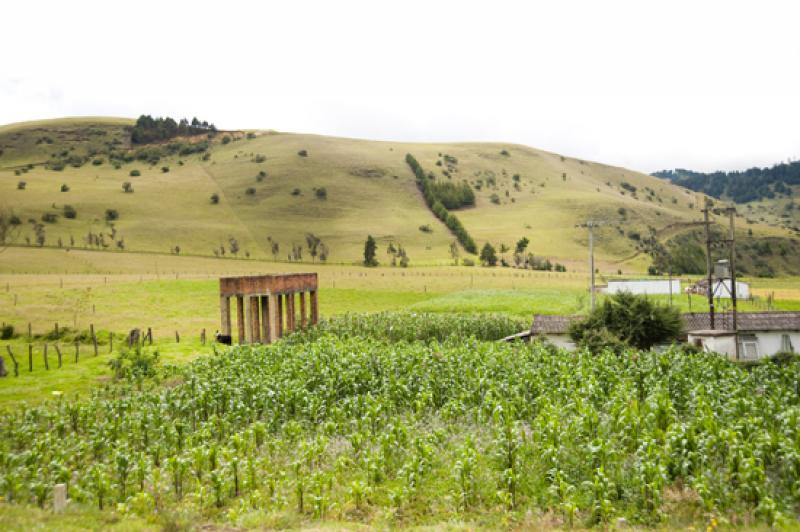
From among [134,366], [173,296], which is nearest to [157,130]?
[173,296]

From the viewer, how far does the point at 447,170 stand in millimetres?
174500

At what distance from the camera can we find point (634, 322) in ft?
111

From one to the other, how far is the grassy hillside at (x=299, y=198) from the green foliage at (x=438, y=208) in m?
1.99

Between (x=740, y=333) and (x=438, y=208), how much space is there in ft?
358

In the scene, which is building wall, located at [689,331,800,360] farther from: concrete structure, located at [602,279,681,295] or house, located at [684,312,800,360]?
concrete structure, located at [602,279,681,295]

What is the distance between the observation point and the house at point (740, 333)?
32.4 m

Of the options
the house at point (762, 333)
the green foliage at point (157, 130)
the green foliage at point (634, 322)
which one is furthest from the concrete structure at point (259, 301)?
the green foliage at point (157, 130)

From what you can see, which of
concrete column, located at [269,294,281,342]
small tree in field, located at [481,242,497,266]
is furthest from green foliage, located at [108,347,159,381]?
small tree in field, located at [481,242,497,266]

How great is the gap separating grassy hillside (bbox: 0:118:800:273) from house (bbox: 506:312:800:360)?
65544 mm

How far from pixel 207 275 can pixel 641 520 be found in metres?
65.2

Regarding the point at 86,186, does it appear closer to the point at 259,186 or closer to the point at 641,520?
the point at 259,186

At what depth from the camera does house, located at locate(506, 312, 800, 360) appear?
106 ft

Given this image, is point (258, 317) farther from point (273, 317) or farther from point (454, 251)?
point (454, 251)

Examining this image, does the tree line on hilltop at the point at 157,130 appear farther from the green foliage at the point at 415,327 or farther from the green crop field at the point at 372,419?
the green foliage at the point at 415,327
